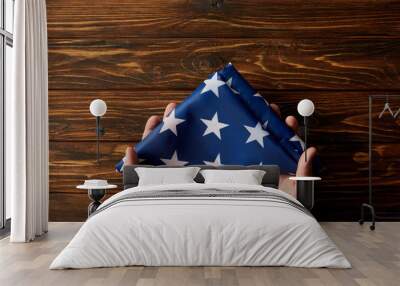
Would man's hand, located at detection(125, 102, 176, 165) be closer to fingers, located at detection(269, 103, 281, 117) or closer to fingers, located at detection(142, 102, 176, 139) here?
fingers, located at detection(142, 102, 176, 139)

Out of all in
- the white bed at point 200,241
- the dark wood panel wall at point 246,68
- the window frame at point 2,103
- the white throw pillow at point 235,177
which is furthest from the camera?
the dark wood panel wall at point 246,68

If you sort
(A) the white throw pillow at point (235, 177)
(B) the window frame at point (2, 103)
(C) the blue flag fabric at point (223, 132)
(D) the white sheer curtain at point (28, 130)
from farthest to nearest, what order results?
(C) the blue flag fabric at point (223, 132), (B) the window frame at point (2, 103), (A) the white throw pillow at point (235, 177), (D) the white sheer curtain at point (28, 130)

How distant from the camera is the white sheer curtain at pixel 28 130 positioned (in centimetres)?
487

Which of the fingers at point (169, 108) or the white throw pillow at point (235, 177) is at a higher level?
the fingers at point (169, 108)

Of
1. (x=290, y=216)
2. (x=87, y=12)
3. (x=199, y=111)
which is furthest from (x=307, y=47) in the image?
(x=290, y=216)

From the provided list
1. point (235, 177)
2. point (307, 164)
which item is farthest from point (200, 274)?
point (307, 164)

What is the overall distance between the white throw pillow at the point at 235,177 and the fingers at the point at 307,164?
381mm

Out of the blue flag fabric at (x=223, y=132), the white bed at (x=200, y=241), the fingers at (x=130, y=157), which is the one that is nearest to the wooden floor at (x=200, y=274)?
the white bed at (x=200, y=241)

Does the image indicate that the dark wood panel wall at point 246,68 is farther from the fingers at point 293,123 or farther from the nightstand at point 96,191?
the nightstand at point 96,191

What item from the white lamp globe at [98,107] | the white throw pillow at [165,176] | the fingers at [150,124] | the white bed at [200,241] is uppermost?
the white lamp globe at [98,107]

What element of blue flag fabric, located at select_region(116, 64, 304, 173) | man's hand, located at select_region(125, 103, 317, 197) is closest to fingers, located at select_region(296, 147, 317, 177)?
man's hand, located at select_region(125, 103, 317, 197)

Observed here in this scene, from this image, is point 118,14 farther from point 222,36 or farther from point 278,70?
point 278,70

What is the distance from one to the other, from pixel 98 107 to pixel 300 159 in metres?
1.90

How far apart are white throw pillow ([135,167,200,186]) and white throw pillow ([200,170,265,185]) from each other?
0.17 metres
